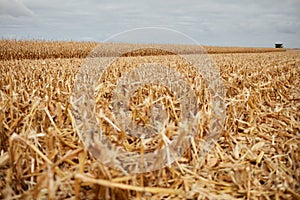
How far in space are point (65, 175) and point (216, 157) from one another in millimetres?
1016

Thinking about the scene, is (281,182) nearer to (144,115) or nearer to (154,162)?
(154,162)

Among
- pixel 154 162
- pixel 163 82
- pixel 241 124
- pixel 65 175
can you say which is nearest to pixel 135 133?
pixel 154 162

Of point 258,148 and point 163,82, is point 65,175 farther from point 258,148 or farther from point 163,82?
point 163,82

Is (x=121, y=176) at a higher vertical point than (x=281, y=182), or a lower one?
higher

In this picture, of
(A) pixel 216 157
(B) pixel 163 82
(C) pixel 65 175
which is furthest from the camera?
(B) pixel 163 82

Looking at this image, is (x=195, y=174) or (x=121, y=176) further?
(x=195, y=174)

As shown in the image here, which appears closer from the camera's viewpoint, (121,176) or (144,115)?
(121,176)

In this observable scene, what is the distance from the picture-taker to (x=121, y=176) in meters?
1.55

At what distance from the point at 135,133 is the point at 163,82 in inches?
69.9

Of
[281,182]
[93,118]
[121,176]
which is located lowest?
[281,182]

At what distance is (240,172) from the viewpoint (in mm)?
1801

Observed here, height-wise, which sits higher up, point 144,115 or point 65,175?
point 144,115

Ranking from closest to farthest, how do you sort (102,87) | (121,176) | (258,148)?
(121,176) → (258,148) → (102,87)

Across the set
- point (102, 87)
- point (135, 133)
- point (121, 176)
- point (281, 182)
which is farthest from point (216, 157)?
point (102, 87)
